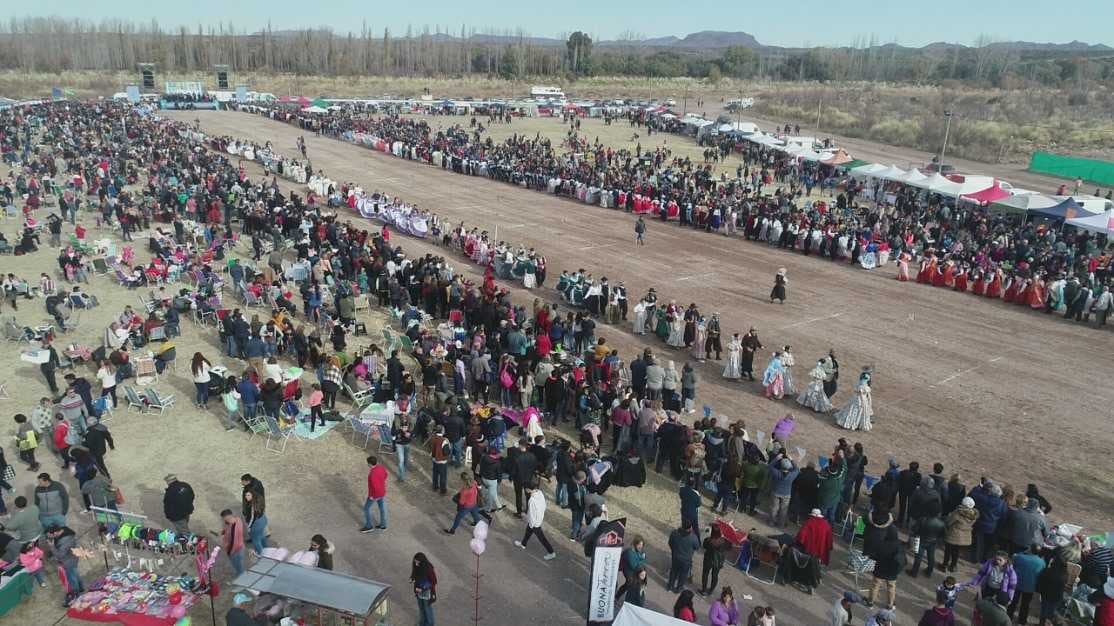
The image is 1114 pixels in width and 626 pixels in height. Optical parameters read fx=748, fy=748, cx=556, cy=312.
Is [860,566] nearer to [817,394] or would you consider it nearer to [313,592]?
[817,394]

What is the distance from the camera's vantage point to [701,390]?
14.9m

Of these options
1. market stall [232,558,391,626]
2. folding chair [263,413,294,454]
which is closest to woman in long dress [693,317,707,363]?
folding chair [263,413,294,454]

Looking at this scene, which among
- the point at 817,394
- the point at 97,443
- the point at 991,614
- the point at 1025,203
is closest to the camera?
the point at 991,614

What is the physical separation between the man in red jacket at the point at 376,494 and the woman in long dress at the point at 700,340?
823cm

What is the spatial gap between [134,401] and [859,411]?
1269cm

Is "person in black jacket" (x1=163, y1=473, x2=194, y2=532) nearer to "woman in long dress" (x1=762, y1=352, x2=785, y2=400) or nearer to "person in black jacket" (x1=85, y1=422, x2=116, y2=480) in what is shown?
"person in black jacket" (x1=85, y1=422, x2=116, y2=480)

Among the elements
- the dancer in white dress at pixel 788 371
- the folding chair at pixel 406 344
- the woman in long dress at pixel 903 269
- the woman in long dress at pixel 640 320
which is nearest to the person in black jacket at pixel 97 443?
the folding chair at pixel 406 344

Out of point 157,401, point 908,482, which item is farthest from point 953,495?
point 157,401

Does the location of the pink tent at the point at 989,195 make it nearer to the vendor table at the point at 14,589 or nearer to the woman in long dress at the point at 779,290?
the woman in long dress at the point at 779,290

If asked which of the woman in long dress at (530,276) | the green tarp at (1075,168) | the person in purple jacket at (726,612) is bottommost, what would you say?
the person in purple jacket at (726,612)

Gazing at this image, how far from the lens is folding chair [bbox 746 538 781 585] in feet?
29.9

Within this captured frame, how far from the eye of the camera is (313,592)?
7223 mm

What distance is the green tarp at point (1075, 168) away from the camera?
40.3 metres

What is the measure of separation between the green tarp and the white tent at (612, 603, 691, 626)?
44.5 metres
